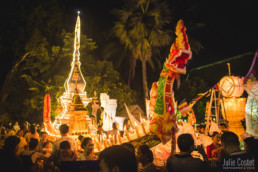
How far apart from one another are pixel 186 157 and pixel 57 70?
64.1 feet

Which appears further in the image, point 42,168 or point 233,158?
point 42,168

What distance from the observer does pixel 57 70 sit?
21.9m

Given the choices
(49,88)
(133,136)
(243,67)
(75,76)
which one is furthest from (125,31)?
(133,136)

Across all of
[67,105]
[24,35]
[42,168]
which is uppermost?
[24,35]

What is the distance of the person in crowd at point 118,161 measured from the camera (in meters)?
2.12

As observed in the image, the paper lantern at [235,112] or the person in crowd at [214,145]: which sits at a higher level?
the paper lantern at [235,112]

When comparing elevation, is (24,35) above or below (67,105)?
above

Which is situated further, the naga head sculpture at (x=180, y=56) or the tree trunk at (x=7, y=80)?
the tree trunk at (x=7, y=80)

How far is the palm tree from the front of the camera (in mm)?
23125

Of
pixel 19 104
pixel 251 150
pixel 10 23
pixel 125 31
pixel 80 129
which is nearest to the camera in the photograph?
pixel 251 150

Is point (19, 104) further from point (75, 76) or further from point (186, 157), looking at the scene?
point (186, 157)

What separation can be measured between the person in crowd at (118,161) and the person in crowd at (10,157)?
2493mm

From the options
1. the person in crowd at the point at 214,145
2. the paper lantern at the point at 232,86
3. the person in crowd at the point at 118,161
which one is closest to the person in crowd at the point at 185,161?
the person in crowd at the point at 118,161

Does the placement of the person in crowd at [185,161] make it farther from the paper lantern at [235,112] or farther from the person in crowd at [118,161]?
the paper lantern at [235,112]
